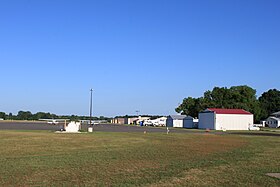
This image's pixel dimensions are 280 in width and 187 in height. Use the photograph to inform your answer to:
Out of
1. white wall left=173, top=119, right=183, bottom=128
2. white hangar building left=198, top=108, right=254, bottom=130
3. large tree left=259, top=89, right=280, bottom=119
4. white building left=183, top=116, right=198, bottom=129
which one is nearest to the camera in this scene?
white hangar building left=198, top=108, right=254, bottom=130

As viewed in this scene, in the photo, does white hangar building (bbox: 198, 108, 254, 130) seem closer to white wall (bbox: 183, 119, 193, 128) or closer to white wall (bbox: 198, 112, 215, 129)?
white wall (bbox: 198, 112, 215, 129)

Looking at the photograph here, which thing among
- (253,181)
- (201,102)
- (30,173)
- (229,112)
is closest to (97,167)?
(30,173)

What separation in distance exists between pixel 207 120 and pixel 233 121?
18.4ft

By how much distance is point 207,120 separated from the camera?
8250 centimetres

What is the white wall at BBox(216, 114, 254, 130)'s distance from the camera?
78.6 m

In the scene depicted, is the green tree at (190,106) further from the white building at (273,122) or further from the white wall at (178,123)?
the white building at (273,122)

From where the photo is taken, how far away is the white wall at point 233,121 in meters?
78.6

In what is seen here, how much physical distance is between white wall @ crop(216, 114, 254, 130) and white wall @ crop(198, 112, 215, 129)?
1437 mm

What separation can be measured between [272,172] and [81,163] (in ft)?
23.4

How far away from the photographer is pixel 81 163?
15.2m

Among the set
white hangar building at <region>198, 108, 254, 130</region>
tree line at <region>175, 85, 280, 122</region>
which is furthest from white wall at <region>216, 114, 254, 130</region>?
tree line at <region>175, 85, 280, 122</region>

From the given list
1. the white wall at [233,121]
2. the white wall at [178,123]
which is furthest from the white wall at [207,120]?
the white wall at [178,123]

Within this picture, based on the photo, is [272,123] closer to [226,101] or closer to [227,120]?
[226,101]

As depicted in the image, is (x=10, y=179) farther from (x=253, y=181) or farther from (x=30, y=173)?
(x=253, y=181)
